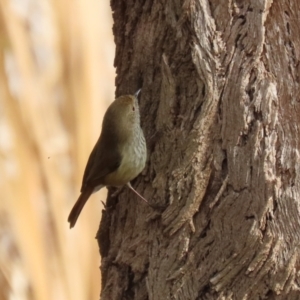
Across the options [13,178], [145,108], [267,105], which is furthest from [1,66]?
[267,105]

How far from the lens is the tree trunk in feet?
6.45

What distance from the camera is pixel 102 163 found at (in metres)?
2.36

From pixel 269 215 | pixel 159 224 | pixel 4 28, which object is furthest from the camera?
pixel 4 28

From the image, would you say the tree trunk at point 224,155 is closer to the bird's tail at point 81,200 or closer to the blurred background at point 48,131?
the bird's tail at point 81,200

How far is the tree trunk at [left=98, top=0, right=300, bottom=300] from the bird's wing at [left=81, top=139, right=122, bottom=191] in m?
0.26

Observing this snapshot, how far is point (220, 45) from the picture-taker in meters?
2.02

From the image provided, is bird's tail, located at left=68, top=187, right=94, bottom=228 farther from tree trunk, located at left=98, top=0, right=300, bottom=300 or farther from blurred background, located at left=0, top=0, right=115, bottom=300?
blurred background, located at left=0, top=0, right=115, bottom=300

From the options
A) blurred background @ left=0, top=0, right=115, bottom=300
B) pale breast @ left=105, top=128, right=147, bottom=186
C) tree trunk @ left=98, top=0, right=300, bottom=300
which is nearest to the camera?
tree trunk @ left=98, top=0, right=300, bottom=300

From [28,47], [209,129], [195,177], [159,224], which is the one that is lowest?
[159,224]

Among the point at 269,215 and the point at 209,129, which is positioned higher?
the point at 209,129

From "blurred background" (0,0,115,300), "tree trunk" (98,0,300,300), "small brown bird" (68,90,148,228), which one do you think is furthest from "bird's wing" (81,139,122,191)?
"blurred background" (0,0,115,300)

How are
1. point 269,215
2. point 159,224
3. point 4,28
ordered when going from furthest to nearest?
point 4,28 < point 159,224 < point 269,215

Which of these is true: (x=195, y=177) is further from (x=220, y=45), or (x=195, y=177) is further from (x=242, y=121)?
(x=220, y=45)

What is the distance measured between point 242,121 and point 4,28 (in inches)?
65.6
